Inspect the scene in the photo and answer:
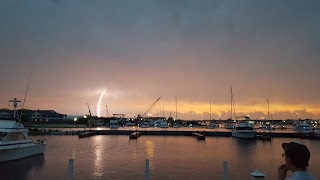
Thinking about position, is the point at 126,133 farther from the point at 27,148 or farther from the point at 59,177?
the point at 59,177

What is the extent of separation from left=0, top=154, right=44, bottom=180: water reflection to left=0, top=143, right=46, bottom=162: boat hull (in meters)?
0.62

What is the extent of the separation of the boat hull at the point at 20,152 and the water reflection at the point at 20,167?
24.3 inches

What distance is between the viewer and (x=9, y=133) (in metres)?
38.2

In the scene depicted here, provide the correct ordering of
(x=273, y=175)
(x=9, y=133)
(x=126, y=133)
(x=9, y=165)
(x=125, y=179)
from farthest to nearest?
(x=126, y=133) → (x=9, y=133) → (x=9, y=165) → (x=273, y=175) → (x=125, y=179)

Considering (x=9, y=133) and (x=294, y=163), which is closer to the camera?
(x=294, y=163)

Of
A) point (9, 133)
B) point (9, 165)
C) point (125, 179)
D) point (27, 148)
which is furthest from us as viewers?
point (27, 148)

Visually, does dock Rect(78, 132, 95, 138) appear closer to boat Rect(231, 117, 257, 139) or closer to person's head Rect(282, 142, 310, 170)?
boat Rect(231, 117, 257, 139)

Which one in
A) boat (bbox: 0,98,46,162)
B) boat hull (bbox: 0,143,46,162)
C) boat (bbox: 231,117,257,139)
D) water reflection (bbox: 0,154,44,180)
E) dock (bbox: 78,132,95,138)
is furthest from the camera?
dock (bbox: 78,132,95,138)

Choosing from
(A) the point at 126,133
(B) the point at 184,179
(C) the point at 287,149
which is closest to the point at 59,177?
(B) the point at 184,179

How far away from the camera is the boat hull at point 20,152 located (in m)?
36.6

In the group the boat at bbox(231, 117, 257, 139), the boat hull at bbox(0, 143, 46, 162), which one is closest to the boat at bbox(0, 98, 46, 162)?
the boat hull at bbox(0, 143, 46, 162)

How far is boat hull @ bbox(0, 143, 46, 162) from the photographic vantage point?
36.6 m

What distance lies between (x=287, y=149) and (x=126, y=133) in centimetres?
10199

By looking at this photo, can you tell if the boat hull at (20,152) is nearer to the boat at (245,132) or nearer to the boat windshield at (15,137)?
the boat windshield at (15,137)
